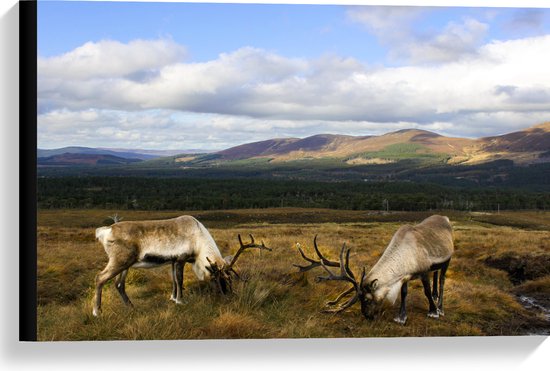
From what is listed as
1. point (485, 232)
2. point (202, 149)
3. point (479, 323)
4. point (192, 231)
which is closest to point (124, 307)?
point (192, 231)

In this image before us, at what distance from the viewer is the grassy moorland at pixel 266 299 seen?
530 centimetres

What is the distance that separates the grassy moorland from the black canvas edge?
0.26m

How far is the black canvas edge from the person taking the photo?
5.09 metres

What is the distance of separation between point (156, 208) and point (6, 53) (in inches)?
264

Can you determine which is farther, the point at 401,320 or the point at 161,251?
the point at 401,320

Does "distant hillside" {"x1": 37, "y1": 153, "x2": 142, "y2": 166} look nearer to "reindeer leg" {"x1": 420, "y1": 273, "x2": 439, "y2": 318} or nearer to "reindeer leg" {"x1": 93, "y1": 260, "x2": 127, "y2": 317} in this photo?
"reindeer leg" {"x1": 93, "y1": 260, "x2": 127, "y2": 317}

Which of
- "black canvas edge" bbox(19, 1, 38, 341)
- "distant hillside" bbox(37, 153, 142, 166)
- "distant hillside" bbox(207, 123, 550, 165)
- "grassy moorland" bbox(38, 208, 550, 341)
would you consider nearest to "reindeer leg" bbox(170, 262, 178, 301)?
"grassy moorland" bbox(38, 208, 550, 341)

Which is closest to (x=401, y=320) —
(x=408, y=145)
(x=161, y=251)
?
(x=161, y=251)

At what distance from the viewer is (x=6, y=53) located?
17.0ft

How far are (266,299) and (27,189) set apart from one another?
3064 millimetres

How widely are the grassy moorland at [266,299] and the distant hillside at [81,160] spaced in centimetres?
79

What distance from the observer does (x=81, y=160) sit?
793cm

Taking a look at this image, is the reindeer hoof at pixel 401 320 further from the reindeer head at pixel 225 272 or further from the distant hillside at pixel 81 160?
the distant hillside at pixel 81 160

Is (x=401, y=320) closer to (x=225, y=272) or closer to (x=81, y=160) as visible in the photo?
(x=225, y=272)
